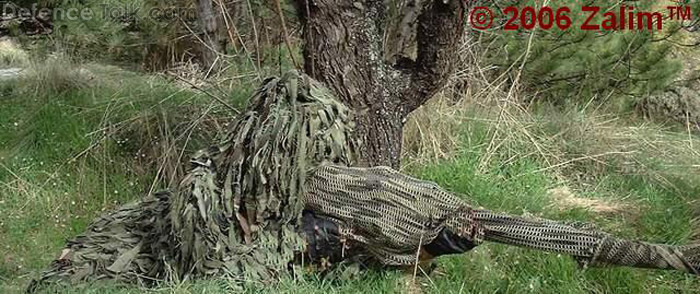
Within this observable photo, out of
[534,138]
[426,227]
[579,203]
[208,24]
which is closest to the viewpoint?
[426,227]

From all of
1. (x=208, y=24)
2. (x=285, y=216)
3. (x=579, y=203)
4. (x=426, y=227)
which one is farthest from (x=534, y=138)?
(x=208, y=24)

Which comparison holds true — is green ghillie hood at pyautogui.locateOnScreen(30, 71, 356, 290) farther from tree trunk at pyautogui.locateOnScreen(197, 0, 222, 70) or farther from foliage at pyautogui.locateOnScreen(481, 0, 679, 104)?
tree trunk at pyautogui.locateOnScreen(197, 0, 222, 70)

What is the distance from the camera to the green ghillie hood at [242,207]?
9.35 ft

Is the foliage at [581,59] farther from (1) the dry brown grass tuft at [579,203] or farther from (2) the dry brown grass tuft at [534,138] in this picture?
(1) the dry brown grass tuft at [579,203]

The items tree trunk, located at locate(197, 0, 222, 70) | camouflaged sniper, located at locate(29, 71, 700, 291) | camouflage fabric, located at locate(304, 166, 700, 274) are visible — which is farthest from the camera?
tree trunk, located at locate(197, 0, 222, 70)

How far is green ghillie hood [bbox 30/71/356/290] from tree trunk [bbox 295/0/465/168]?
0.47 meters

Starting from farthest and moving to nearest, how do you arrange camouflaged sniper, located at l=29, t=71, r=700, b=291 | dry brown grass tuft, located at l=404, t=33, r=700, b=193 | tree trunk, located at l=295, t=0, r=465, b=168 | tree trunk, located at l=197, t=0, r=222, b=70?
tree trunk, located at l=197, t=0, r=222, b=70 < dry brown grass tuft, located at l=404, t=33, r=700, b=193 < tree trunk, located at l=295, t=0, r=465, b=168 < camouflaged sniper, located at l=29, t=71, r=700, b=291

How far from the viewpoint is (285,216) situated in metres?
2.91

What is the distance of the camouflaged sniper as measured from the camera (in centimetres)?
281

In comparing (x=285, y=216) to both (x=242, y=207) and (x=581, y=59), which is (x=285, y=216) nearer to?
(x=242, y=207)

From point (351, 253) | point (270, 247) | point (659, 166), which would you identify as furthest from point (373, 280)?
point (659, 166)

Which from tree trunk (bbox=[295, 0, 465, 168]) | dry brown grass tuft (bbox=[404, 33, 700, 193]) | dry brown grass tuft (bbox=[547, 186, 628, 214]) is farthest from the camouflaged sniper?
dry brown grass tuft (bbox=[404, 33, 700, 193])

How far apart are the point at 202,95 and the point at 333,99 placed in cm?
191

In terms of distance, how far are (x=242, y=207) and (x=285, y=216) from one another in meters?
0.16
